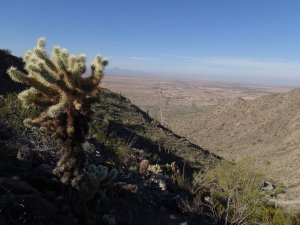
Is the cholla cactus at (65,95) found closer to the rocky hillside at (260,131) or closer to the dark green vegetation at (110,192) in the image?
the dark green vegetation at (110,192)

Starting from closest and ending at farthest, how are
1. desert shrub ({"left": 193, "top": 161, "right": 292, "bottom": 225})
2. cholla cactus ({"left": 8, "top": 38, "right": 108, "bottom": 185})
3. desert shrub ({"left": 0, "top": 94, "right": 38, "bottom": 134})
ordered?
cholla cactus ({"left": 8, "top": 38, "right": 108, "bottom": 185}) → desert shrub ({"left": 0, "top": 94, "right": 38, "bottom": 134}) → desert shrub ({"left": 193, "top": 161, "right": 292, "bottom": 225})

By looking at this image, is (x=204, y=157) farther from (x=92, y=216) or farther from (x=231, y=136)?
(x=231, y=136)

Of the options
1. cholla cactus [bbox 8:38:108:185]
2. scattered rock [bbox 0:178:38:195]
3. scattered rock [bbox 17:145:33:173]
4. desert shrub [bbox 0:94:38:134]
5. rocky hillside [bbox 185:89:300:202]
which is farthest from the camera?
rocky hillside [bbox 185:89:300:202]

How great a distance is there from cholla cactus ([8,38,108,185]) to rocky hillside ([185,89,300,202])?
29192mm

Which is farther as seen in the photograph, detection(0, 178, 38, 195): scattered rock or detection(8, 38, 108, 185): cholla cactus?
detection(8, 38, 108, 185): cholla cactus

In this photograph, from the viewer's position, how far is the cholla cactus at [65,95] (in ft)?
19.0

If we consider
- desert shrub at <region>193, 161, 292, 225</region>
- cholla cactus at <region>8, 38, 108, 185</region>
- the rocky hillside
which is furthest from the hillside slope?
the rocky hillside

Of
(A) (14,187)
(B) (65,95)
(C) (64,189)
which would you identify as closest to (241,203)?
(C) (64,189)

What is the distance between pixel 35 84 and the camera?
5.88m

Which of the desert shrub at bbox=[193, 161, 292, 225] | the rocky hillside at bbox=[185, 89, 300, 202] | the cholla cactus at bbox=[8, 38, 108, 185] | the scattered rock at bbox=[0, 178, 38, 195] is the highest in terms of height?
the cholla cactus at bbox=[8, 38, 108, 185]

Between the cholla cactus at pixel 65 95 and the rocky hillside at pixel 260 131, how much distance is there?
29.2 metres

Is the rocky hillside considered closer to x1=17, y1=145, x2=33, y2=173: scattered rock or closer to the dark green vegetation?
the dark green vegetation

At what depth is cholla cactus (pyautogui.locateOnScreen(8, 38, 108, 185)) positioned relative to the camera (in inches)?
228

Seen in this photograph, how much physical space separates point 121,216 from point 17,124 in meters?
3.44
